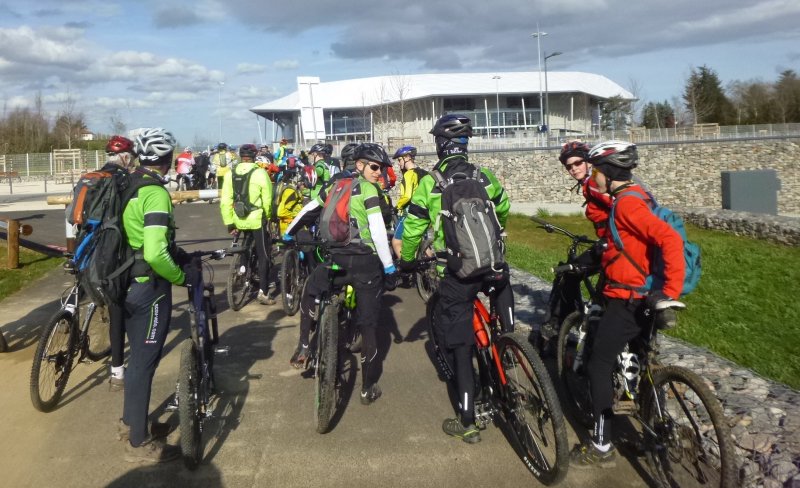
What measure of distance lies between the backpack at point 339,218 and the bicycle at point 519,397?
106cm

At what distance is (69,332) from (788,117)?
76832mm

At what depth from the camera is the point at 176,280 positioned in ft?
15.0

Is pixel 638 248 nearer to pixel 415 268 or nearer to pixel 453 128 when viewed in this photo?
pixel 453 128

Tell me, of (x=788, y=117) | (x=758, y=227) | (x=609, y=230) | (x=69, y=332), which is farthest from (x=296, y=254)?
(x=788, y=117)

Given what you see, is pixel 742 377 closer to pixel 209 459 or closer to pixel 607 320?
A: pixel 607 320

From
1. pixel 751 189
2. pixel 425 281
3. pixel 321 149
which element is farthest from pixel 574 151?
pixel 751 189

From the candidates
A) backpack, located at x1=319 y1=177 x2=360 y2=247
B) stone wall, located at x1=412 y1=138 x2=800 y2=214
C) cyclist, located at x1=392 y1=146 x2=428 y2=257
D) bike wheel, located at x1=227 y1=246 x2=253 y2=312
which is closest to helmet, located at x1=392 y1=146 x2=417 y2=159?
cyclist, located at x1=392 y1=146 x2=428 y2=257

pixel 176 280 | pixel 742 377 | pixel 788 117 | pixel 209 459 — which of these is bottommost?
pixel 209 459

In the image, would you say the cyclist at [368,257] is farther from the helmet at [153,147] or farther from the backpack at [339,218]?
the helmet at [153,147]

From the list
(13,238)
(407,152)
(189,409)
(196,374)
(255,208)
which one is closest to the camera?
(189,409)

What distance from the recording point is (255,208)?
Result: 29.7 ft

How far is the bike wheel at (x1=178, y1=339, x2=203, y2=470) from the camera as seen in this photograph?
432cm

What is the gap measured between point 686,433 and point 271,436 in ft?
9.01

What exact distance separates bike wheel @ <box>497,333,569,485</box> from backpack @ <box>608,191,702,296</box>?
0.76m
